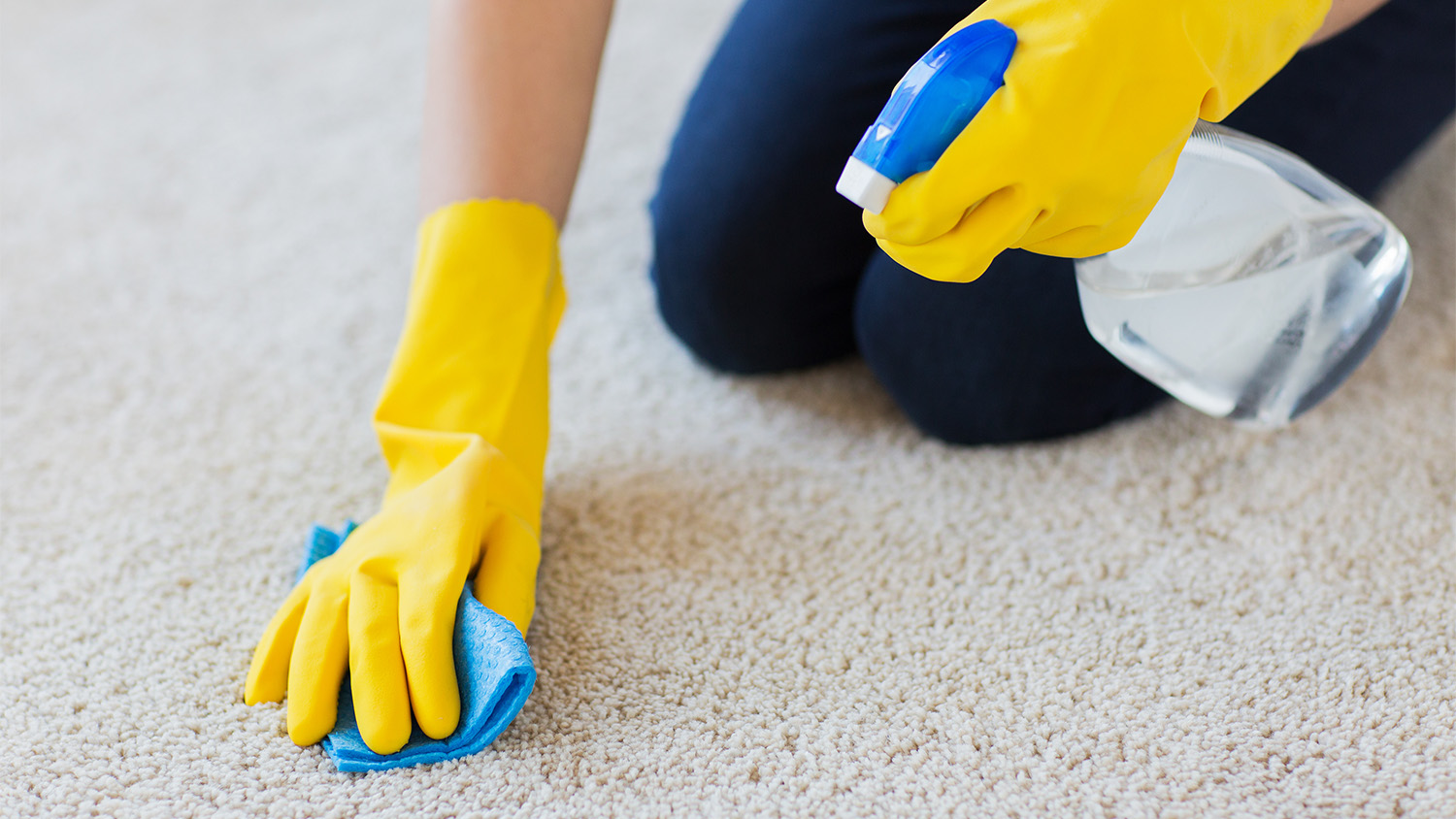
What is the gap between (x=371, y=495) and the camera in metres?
0.79

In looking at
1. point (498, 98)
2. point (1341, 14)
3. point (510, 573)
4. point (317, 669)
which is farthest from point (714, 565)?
point (1341, 14)

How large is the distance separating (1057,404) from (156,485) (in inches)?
27.3

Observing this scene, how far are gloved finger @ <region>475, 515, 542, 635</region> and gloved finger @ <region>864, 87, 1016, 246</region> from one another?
1.05 ft

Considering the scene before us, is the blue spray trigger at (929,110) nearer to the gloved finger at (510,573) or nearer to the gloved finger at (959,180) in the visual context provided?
the gloved finger at (959,180)

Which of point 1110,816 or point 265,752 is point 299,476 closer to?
point 265,752

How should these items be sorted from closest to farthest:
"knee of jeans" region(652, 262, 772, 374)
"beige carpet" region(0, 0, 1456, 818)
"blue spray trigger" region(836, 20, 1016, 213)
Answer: "blue spray trigger" region(836, 20, 1016, 213), "beige carpet" region(0, 0, 1456, 818), "knee of jeans" region(652, 262, 772, 374)

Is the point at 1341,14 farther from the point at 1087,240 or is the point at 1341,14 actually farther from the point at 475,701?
the point at 475,701

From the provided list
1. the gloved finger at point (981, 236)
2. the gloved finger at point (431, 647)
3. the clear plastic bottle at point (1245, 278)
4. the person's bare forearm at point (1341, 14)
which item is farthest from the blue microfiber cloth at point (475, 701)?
the person's bare forearm at point (1341, 14)

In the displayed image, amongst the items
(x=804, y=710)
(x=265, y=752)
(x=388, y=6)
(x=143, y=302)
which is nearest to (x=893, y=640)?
(x=804, y=710)

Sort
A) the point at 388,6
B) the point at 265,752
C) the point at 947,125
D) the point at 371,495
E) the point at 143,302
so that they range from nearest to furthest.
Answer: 1. the point at 947,125
2. the point at 265,752
3. the point at 371,495
4. the point at 143,302
5. the point at 388,6

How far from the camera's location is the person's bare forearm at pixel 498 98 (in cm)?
75

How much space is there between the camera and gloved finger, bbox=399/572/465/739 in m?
0.57

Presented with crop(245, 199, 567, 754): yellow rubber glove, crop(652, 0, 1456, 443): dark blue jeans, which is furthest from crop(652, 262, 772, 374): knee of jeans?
crop(245, 199, 567, 754): yellow rubber glove

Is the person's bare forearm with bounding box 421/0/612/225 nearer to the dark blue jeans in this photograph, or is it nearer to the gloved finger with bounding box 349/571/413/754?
the dark blue jeans
